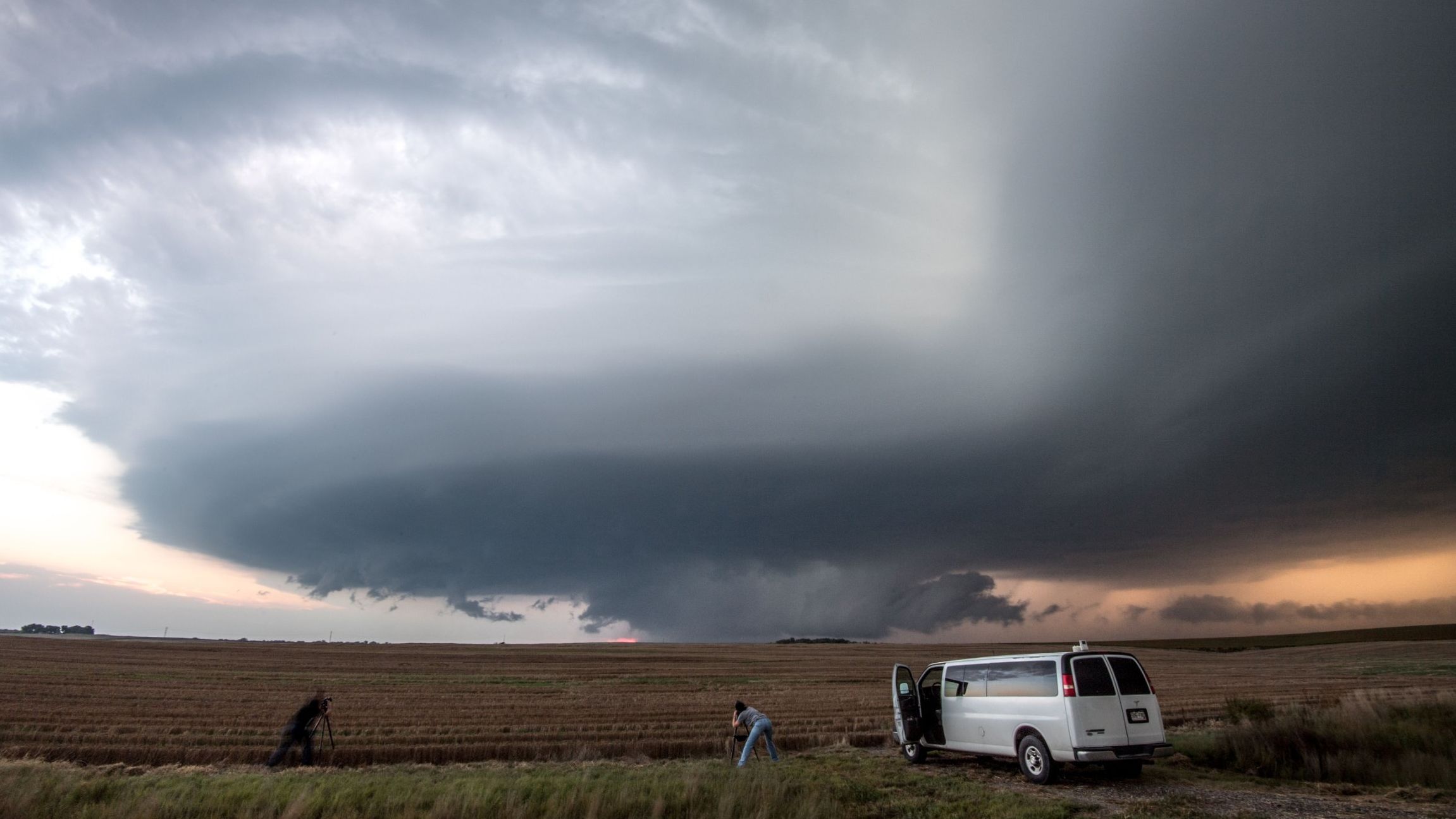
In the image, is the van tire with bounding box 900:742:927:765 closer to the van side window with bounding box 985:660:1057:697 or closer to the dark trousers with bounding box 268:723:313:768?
the van side window with bounding box 985:660:1057:697

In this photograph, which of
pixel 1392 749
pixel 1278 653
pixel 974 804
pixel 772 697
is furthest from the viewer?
pixel 1278 653

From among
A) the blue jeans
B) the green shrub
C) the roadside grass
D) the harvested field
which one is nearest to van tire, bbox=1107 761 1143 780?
the roadside grass

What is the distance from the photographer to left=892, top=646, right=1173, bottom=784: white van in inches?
Answer: 612

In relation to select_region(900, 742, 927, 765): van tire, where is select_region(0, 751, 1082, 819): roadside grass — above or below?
above

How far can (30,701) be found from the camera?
33.6m

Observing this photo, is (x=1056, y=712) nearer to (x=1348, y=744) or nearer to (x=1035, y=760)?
(x=1035, y=760)

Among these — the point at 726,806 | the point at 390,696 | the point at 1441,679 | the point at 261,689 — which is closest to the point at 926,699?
the point at 726,806

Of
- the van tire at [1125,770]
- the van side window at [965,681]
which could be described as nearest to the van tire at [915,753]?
the van side window at [965,681]

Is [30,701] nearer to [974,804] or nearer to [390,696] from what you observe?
[390,696]

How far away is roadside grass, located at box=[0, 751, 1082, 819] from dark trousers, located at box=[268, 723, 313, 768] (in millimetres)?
3171

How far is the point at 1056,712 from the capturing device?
52.5 feet

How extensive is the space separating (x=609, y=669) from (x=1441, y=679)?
63783mm

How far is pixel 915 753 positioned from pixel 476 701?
25909 mm

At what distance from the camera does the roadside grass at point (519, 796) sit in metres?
11.8
